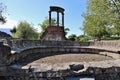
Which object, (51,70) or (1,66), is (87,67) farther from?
(1,66)

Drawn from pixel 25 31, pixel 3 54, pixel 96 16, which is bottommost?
pixel 3 54

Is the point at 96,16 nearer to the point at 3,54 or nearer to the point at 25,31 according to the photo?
the point at 25,31

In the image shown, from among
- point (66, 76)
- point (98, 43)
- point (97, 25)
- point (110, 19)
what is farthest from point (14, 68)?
point (97, 25)

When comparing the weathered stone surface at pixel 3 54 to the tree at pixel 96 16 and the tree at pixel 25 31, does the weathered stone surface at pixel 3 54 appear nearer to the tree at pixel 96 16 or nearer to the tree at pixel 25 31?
the tree at pixel 96 16

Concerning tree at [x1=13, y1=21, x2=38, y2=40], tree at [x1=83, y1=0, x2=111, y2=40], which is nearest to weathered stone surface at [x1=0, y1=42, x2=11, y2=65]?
tree at [x1=83, y1=0, x2=111, y2=40]

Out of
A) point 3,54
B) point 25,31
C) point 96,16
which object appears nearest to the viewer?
point 3,54

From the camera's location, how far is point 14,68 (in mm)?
3477

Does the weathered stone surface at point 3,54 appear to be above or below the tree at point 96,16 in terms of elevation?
below

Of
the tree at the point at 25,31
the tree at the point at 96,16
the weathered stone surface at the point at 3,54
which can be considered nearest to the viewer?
the weathered stone surface at the point at 3,54

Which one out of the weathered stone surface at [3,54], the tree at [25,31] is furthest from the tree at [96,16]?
the weathered stone surface at [3,54]

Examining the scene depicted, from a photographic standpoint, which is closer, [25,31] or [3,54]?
[3,54]

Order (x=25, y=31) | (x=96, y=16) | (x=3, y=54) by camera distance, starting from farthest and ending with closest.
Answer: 1. (x=25, y=31)
2. (x=96, y=16)
3. (x=3, y=54)

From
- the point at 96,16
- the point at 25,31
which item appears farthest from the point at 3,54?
the point at 25,31

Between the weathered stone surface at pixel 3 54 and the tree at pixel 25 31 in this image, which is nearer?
the weathered stone surface at pixel 3 54
